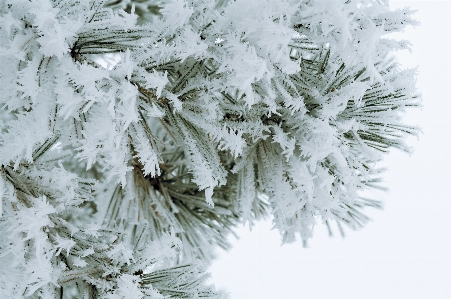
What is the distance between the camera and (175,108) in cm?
65

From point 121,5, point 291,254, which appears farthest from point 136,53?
point 291,254

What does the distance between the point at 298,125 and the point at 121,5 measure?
2.57 feet

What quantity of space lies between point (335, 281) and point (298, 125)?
8030 millimetres

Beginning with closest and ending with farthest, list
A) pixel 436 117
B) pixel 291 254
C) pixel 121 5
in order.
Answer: pixel 121 5, pixel 291 254, pixel 436 117

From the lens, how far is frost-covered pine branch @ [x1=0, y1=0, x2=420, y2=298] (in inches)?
21.5

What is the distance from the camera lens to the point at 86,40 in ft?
1.99

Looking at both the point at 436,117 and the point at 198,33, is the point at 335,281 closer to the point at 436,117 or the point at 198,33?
the point at 436,117

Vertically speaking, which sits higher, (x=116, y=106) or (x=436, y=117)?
(x=436, y=117)

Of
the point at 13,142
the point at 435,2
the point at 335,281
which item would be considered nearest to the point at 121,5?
the point at 13,142

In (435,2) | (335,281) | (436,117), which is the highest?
(435,2)

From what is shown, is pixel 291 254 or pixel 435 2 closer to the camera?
pixel 291 254

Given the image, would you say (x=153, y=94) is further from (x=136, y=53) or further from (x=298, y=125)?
(x=298, y=125)

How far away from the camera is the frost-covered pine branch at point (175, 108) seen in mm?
545

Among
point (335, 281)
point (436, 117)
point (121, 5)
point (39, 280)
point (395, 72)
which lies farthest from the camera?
point (436, 117)
